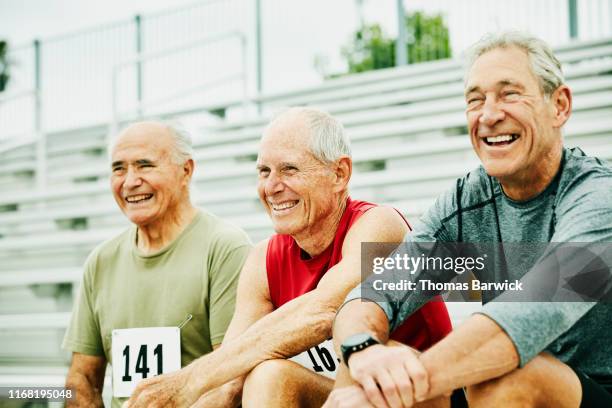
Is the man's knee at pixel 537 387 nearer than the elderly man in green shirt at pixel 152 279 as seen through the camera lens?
Yes

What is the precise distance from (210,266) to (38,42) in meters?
5.76

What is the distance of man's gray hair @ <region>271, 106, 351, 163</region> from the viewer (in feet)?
5.50

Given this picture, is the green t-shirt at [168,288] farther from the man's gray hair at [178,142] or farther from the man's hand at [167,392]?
the man's hand at [167,392]

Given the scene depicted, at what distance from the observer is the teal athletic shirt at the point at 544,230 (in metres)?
1.14

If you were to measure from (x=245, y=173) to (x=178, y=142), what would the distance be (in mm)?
1872

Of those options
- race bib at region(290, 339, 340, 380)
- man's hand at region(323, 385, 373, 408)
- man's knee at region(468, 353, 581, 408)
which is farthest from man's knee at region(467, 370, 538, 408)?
race bib at region(290, 339, 340, 380)

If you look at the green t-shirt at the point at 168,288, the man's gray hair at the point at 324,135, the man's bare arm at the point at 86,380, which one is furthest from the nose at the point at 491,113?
the man's bare arm at the point at 86,380

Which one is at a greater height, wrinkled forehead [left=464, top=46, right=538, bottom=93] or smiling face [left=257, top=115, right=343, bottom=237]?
wrinkled forehead [left=464, top=46, right=538, bottom=93]

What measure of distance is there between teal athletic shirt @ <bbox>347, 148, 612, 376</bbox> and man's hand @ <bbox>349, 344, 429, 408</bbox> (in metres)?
0.15

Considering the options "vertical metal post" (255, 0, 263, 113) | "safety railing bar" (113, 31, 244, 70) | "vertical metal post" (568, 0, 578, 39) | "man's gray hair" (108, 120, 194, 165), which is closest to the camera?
"man's gray hair" (108, 120, 194, 165)

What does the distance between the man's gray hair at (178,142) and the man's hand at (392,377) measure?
1.18 meters

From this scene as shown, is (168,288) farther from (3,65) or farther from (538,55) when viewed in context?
(3,65)

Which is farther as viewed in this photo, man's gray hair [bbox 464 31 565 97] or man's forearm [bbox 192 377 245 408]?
man's forearm [bbox 192 377 245 408]

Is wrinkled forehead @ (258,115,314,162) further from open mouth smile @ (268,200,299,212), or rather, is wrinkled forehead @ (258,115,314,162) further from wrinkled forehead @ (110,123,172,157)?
wrinkled forehead @ (110,123,172,157)
